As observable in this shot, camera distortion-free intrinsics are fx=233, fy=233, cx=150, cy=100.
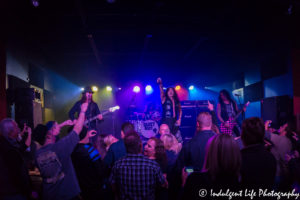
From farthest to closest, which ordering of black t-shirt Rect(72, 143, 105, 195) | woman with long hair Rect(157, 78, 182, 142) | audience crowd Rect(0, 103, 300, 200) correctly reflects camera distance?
woman with long hair Rect(157, 78, 182, 142)
black t-shirt Rect(72, 143, 105, 195)
audience crowd Rect(0, 103, 300, 200)

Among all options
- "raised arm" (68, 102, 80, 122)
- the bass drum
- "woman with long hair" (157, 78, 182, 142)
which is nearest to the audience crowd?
"raised arm" (68, 102, 80, 122)

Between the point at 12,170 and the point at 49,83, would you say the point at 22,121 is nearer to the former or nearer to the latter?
the point at 12,170

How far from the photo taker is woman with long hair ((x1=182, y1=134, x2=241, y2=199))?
1.62 meters

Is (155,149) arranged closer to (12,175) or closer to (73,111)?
(12,175)

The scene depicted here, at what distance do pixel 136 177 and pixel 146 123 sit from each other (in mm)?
6723

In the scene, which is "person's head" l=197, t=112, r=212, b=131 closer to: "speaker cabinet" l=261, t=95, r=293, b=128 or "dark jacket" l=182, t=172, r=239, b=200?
"dark jacket" l=182, t=172, r=239, b=200

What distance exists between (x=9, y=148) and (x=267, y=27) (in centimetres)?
601

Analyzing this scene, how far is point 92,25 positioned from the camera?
5914 mm

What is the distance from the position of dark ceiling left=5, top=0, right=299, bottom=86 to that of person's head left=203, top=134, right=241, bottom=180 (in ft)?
12.5

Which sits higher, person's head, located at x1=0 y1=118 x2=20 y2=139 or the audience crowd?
person's head, located at x1=0 y1=118 x2=20 y2=139

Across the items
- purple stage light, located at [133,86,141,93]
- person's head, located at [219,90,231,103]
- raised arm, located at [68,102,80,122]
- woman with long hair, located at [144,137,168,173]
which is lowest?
woman with long hair, located at [144,137,168,173]

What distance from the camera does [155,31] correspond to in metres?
6.25

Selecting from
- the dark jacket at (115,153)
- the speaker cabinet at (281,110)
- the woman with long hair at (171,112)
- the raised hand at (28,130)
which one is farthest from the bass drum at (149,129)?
the dark jacket at (115,153)

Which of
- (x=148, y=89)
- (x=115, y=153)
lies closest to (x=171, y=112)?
(x=115, y=153)
